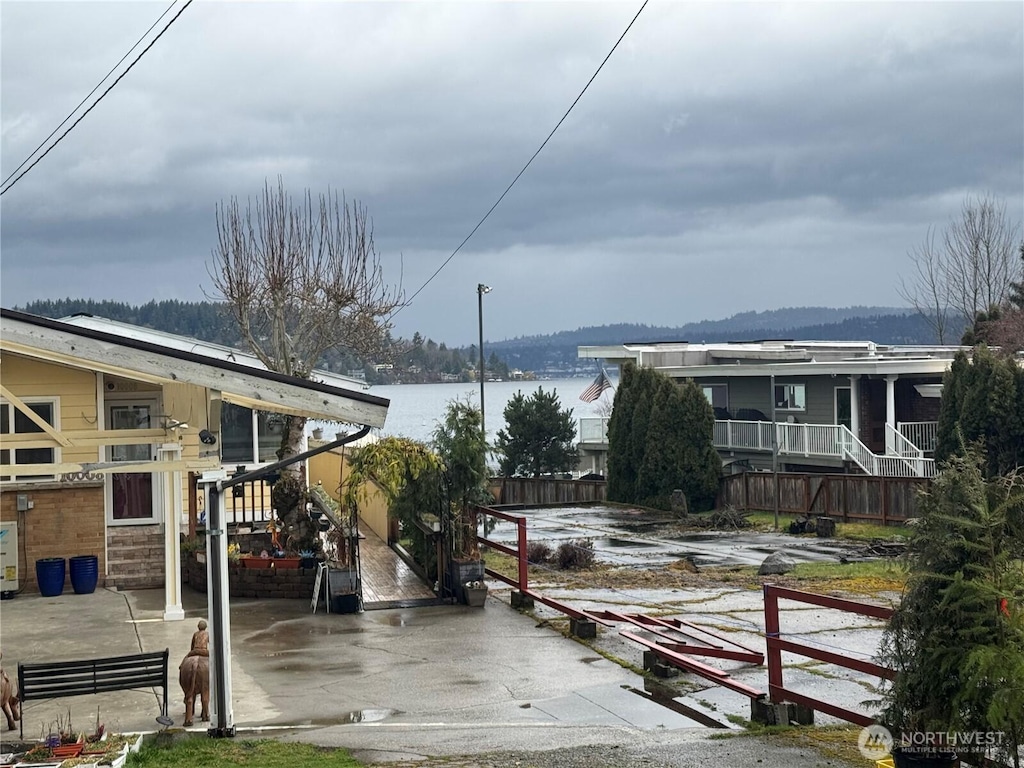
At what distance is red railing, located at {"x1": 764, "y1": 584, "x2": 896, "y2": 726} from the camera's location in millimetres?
9336

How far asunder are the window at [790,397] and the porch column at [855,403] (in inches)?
114

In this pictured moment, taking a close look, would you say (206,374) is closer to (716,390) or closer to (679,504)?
(679,504)

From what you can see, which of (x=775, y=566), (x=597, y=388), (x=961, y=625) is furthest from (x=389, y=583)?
(x=597, y=388)

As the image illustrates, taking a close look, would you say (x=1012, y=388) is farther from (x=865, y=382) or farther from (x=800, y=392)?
(x=800, y=392)

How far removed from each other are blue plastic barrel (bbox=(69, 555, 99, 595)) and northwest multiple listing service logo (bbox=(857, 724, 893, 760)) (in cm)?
1314

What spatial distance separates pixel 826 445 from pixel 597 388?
15.9m

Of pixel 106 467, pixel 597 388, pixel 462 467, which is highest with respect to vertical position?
pixel 597 388

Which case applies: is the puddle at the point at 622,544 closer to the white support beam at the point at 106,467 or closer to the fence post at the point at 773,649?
the white support beam at the point at 106,467

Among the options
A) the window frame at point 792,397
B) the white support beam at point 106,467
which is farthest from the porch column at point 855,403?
the white support beam at point 106,467

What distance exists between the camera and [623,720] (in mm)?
11133

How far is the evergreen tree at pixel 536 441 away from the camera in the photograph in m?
51.7

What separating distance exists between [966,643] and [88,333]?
9947mm

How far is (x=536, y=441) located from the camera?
5184cm

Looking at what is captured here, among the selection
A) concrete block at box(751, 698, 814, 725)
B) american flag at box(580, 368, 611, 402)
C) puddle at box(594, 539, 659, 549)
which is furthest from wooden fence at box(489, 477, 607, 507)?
concrete block at box(751, 698, 814, 725)
